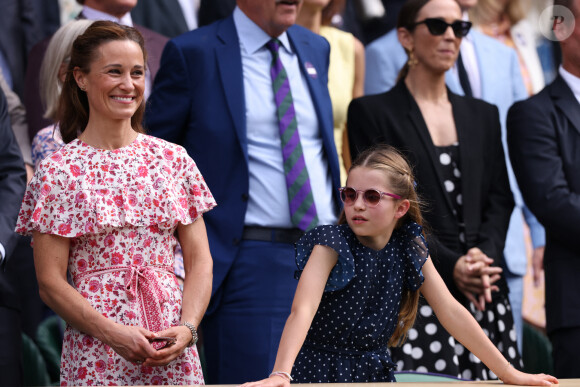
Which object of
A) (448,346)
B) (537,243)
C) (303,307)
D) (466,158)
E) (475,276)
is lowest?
(448,346)

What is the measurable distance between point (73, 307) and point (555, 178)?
2.09 m

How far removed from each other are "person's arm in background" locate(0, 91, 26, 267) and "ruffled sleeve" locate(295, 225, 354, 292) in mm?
1094

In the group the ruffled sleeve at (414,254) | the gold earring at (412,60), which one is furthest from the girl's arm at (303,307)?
the gold earring at (412,60)

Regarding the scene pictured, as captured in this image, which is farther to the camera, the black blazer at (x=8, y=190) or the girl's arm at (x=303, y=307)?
the black blazer at (x=8, y=190)

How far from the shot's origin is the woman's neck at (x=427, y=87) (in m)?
4.42

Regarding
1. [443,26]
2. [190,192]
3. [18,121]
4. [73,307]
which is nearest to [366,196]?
[190,192]

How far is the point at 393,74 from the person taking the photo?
5.18 metres

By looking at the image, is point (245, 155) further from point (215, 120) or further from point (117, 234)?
point (117, 234)

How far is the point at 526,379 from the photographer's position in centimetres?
277

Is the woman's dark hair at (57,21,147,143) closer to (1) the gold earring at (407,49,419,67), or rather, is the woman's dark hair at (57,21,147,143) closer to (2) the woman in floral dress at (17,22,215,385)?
(2) the woman in floral dress at (17,22,215,385)

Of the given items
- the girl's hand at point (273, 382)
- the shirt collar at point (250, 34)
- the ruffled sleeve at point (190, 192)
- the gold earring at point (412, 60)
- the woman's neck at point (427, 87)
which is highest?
the shirt collar at point (250, 34)

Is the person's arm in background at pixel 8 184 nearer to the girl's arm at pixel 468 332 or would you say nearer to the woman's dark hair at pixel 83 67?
the woman's dark hair at pixel 83 67

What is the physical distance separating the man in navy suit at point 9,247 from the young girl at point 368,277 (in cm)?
111

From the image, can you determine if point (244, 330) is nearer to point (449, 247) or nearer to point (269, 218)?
point (269, 218)
